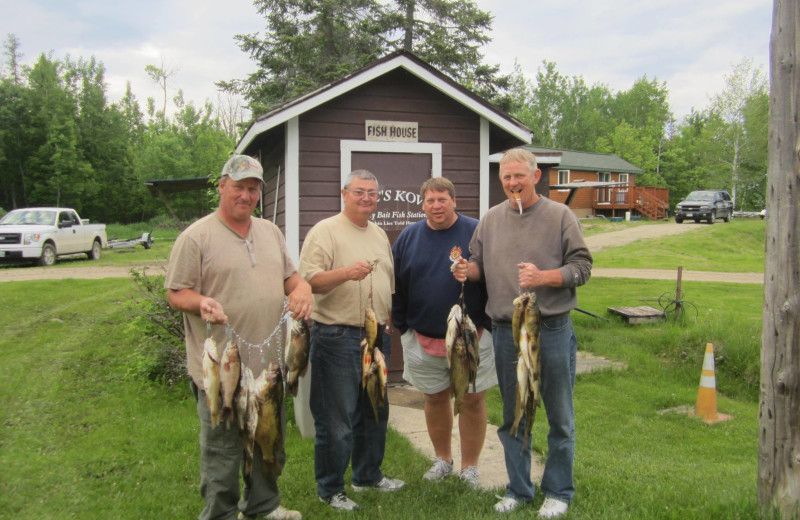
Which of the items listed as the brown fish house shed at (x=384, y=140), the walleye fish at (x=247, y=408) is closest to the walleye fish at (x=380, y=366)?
the walleye fish at (x=247, y=408)

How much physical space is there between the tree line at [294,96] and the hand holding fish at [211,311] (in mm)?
10036

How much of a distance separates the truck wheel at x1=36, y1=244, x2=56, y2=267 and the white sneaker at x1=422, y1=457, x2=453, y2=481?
17399mm

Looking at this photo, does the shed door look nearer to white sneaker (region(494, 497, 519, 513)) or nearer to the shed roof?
the shed roof

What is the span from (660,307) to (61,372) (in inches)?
402

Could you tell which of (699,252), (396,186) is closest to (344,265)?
(396,186)

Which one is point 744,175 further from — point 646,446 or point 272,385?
point 272,385

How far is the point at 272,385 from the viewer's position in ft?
10.1

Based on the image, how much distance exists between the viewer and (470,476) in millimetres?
4055

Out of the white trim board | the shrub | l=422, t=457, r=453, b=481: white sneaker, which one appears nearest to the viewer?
l=422, t=457, r=453, b=481: white sneaker

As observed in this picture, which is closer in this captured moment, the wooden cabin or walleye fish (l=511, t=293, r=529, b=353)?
walleye fish (l=511, t=293, r=529, b=353)

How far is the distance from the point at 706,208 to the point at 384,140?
29.9 metres

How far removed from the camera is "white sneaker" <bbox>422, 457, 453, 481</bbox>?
13.7 ft

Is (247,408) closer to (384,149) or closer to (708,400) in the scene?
(384,149)

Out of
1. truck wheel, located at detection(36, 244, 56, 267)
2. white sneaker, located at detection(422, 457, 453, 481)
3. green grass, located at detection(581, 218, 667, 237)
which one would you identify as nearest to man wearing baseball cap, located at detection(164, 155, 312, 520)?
white sneaker, located at detection(422, 457, 453, 481)
